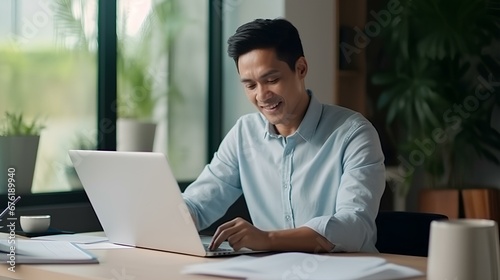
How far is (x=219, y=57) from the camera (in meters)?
4.37

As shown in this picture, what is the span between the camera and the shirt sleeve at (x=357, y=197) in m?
2.26

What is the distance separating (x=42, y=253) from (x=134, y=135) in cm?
169

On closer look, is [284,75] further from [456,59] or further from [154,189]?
[456,59]

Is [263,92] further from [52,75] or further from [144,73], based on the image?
[144,73]

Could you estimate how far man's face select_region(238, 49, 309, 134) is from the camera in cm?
263

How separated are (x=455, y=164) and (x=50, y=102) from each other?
2263mm

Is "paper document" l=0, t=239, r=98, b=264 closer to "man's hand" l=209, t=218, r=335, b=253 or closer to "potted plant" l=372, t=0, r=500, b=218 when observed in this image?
"man's hand" l=209, t=218, r=335, b=253

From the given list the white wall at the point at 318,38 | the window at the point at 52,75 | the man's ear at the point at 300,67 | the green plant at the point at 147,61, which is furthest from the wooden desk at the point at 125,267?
the white wall at the point at 318,38

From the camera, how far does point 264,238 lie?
2176mm

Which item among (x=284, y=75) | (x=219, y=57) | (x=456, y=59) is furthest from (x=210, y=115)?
(x=284, y=75)

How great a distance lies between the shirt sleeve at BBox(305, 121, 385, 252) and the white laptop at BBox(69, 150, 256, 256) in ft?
0.75

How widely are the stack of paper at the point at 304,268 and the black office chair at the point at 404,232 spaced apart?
61 cm

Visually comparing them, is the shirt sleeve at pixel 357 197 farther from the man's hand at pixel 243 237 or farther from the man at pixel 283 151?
the man's hand at pixel 243 237

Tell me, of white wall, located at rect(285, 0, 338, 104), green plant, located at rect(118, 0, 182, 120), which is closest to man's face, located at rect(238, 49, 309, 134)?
green plant, located at rect(118, 0, 182, 120)
